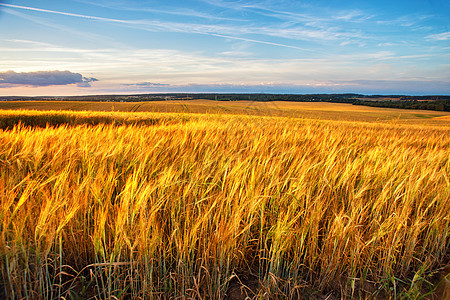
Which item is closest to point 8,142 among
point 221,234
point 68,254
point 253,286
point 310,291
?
point 68,254

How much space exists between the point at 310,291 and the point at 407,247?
0.56m

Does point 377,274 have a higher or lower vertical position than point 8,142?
lower

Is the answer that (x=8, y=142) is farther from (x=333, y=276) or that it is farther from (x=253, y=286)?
(x=333, y=276)

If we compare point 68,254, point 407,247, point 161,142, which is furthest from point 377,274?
point 161,142

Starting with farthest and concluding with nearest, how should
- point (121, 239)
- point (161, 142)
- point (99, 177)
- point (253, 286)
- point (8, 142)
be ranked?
point (161, 142) < point (8, 142) < point (99, 177) < point (253, 286) < point (121, 239)

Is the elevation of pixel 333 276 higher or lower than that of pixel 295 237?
lower

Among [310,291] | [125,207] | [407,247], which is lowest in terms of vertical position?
[310,291]

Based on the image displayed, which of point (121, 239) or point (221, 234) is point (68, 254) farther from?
point (221, 234)

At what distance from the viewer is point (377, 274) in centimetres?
128

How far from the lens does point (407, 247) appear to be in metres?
1.25

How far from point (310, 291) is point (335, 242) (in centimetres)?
25

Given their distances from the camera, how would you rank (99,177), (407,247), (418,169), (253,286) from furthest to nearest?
(418,169)
(99,177)
(407,247)
(253,286)

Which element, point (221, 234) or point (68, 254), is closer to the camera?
point (221, 234)

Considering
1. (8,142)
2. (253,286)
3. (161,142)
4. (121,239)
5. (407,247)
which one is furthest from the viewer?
(161,142)
